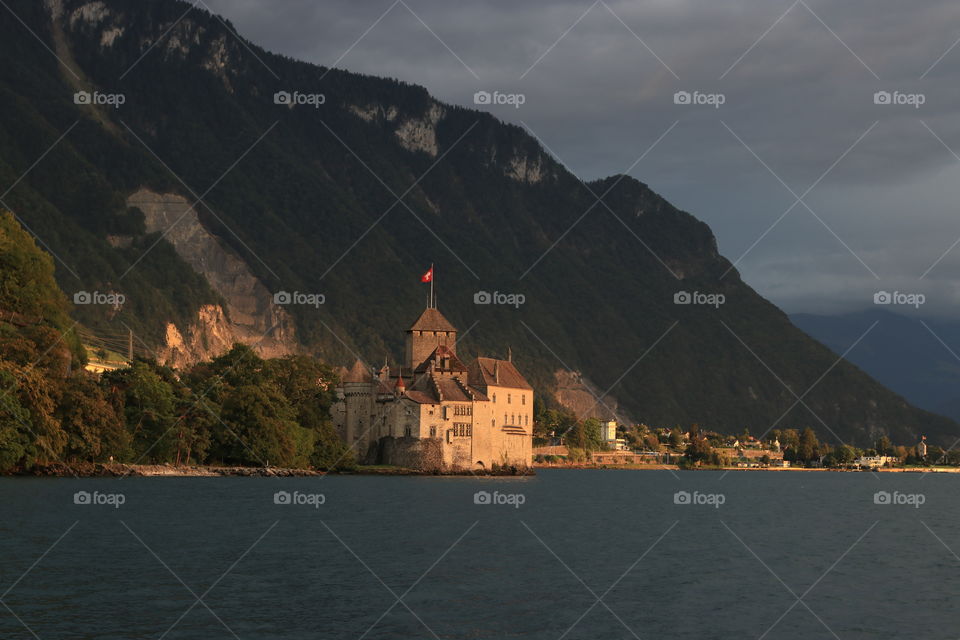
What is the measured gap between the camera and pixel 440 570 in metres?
52.2

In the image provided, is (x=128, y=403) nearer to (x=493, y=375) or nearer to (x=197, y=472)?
(x=197, y=472)

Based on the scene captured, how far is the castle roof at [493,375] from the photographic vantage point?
5655 inches

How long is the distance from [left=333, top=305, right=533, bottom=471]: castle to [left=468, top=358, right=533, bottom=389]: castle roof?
114 mm

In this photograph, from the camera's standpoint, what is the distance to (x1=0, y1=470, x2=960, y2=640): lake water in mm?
39938

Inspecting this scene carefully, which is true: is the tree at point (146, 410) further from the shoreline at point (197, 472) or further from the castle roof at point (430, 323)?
the castle roof at point (430, 323)

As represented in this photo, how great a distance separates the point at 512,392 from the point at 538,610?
106m

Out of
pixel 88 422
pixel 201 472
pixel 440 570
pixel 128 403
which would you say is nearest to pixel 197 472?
pixel 201 472

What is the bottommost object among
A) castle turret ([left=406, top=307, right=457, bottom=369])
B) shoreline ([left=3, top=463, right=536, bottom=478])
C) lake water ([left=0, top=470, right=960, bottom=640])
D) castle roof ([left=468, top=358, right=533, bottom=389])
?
lake water ([left=0, top=470, right=960, bottom=640])

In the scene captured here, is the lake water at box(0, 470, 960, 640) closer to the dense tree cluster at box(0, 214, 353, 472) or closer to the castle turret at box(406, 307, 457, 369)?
the dense tree cluster at box(0, 214, 353, 472)

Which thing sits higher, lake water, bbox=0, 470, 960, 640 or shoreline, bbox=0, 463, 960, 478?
shoreline, bbox=0, 463, 960, 478

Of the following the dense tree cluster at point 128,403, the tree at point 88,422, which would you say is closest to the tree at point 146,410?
the dense tree cluster at point 128,403

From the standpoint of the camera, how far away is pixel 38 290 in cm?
11281

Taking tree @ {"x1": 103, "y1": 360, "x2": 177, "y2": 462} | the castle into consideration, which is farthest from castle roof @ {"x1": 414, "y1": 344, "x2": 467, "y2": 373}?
tree @ {"x1": 103, "y1": 360, "x2": 177, "y2": 462}

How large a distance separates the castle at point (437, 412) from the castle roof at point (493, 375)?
114mm
